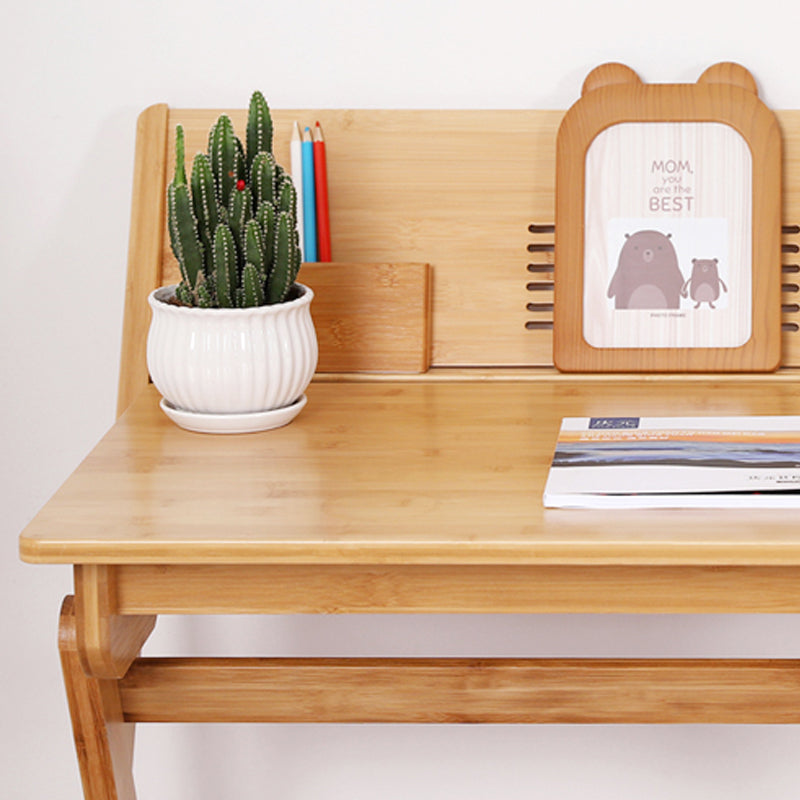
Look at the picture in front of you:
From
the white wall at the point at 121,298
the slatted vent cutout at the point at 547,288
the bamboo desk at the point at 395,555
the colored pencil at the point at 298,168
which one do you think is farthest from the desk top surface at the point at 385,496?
the white wall at the point at 121,298

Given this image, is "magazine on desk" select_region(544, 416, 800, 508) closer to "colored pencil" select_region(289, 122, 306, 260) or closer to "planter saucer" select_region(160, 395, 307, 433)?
"planter saucer" select_region(160, 395, 307, 433)

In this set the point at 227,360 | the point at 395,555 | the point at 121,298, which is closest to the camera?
the point at 395,555

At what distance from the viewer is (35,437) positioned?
4.90 feet

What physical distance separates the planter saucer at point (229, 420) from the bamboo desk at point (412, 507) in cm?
2

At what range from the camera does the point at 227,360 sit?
1.08 metres

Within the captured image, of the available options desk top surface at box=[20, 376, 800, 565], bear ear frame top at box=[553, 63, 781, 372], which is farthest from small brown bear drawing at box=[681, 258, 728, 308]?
desk top surface at box=[20, 376, 800, 565]

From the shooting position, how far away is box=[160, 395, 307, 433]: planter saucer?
109cm

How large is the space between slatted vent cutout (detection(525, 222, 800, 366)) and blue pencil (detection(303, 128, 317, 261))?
25 cm

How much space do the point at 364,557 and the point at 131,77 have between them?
784mm

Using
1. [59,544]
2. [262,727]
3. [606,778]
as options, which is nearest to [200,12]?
[59,544]

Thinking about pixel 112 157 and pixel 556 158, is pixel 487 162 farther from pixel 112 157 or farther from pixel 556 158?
pixel 112 157

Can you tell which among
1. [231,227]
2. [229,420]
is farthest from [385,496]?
[231,227]

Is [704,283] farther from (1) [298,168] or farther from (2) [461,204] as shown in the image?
(1) [298,168]

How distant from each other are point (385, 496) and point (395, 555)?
99mm
